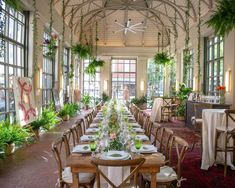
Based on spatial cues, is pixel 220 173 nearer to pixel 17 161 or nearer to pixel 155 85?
Result: pixel 17 161

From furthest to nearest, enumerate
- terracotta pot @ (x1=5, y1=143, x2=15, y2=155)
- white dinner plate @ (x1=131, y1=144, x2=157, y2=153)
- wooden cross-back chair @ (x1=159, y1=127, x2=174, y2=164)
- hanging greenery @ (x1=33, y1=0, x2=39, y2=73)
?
1. hanging greenery @ (x1=33, y1=0, x2=39, y2=73)
2. terracotta pot @ (x1=5, y1=143, x2=15, y2=155)
3. wooden cross-back chair @ (x1=159, y1=127, x2=174, y2=164)
4. white dinner plate @ (x1=131, y1=144, x2=157, y2=153)

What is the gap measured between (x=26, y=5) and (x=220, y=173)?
6.37 metres

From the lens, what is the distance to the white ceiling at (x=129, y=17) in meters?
14.4

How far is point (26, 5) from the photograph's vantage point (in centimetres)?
809

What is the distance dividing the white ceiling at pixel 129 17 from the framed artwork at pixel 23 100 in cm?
599

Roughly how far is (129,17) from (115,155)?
15838 millimetres

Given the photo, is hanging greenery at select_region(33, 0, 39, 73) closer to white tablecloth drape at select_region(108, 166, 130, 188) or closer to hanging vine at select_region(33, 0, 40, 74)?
hanging vine at select_region(33, 0, 40, 74)

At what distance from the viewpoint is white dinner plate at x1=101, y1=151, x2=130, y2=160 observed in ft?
9.04

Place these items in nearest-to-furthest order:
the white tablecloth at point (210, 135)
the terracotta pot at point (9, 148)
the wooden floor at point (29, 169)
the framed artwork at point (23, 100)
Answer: the wooden floor at point (29, 169) < the white tablecloth at point (210, 135) < the terracotta pot at point (9, 148) < the framed artwork at point (23, 100)

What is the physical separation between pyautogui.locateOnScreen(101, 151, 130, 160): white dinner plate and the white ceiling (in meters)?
10.6

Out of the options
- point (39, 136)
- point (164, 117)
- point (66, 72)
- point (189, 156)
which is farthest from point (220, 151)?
point (66, 72)

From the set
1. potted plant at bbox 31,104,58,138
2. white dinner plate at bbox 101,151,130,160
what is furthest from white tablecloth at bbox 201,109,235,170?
potted plant at bbox 31,104,58,138

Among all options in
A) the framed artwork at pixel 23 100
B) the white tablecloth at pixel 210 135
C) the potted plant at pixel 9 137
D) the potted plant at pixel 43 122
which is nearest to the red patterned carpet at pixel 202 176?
the white tablecloth at pixel 210 135

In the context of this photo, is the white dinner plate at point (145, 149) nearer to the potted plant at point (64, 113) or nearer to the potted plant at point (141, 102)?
the potted plant at point (64, 113)
